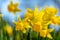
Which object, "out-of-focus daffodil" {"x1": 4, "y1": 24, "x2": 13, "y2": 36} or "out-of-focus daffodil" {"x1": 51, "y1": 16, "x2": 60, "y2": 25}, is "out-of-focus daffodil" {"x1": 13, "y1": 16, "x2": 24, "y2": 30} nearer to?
"out-of-focus daffodil" {"x1": 4, "y1": 24, "x2": 13, "y2": 36}

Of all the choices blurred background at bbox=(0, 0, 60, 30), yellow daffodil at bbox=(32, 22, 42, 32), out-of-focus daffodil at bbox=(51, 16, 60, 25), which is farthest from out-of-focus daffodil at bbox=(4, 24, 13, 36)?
out-of-focus daffodil at bbox=(51, 16, 60, 25)

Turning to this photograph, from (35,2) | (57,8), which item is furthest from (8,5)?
(57,8)

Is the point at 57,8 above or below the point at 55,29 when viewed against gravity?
above

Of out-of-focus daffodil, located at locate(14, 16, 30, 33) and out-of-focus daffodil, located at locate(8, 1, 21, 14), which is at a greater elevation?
out-of-focus daffodil, located at locate(8, 1, 21, 14)

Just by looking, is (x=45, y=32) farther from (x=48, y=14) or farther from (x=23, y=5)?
(x=23, y=5)

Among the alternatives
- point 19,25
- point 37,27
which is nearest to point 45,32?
point 37,27

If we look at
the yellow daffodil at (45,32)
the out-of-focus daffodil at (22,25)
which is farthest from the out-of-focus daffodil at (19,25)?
the yellow daffodil at (45,32)

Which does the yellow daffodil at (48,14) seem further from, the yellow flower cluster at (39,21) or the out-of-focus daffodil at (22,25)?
the out-of-focus daffodil at (22,25)

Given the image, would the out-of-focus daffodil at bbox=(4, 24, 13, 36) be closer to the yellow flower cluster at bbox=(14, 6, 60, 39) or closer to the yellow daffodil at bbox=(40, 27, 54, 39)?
the yellow flower cluster at bbox=(14, 6, 60, 39)

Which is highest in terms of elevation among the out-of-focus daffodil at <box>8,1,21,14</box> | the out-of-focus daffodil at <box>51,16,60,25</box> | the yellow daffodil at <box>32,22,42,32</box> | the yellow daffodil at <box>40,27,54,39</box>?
the out-of-focus daffodil at <box>8,1,21,14</box>

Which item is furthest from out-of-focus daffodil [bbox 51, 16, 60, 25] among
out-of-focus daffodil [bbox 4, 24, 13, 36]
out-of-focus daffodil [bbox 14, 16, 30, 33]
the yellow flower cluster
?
out-of-focus daffodil [bbox 4, 24, 13, 36]

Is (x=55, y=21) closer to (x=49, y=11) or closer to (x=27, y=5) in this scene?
(x=49, y=11)
